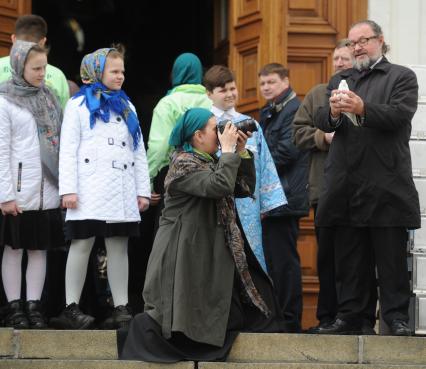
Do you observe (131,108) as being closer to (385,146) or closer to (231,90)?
(231,90)

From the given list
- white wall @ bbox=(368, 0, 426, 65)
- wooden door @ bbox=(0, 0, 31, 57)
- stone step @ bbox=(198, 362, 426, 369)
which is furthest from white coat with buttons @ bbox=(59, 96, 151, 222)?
white wall @ bbox=(368, 0, 426, 65)

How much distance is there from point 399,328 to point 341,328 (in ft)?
1.25

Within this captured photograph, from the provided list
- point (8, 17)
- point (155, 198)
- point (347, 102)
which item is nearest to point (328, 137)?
point (347, 102)

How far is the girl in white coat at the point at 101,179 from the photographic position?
8.27m

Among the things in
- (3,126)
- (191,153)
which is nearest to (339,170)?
(191,153)

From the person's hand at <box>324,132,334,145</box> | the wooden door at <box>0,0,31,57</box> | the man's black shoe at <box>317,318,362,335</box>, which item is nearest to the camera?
the man's black shoe at <box>317,318,362,335</box>

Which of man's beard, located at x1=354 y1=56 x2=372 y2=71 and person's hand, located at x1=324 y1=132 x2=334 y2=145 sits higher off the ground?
man's beard, located at x1=354 y1=56 x2=372 y2=71

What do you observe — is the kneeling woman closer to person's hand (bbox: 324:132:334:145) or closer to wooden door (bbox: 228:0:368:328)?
person's hand (bbox: 324:132:334:145)

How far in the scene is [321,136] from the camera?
28.0ft

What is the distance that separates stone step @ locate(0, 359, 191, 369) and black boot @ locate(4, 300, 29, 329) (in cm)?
50

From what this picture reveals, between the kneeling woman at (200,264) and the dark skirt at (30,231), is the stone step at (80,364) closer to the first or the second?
the kneeling woman at (200,264)

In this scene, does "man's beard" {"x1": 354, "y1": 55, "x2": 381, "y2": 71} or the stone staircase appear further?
"man's beard" {"x1": 354, "y1": 55, "x2": 381, "y2": 71}

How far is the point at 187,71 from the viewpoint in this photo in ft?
30.1

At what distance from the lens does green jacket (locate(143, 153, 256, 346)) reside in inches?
298
